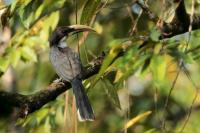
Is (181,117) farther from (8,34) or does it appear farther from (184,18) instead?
(184,18)

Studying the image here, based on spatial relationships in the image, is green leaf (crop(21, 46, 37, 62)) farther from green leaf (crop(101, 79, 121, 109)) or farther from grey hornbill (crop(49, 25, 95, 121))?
green leaf (crop(101, 79, 121, 109))

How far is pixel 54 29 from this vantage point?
4473 mm

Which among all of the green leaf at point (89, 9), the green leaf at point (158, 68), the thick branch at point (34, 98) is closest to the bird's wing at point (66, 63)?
the thick branch at point (34, 98)

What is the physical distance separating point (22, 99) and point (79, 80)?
0.83 m

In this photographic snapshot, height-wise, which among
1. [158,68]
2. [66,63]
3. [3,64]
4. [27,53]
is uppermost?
[158,68]

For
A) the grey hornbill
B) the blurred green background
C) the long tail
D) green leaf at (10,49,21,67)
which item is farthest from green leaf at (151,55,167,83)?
green leaf at (10,49,21,67)

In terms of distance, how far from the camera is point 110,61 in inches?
87.8

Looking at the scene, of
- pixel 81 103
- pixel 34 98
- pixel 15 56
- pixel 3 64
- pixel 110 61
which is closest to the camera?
pixel 110 61

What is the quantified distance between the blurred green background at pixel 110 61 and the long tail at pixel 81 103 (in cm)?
7

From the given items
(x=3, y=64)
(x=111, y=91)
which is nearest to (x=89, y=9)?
(x=111, y=91)

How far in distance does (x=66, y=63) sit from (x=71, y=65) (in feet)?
0.43

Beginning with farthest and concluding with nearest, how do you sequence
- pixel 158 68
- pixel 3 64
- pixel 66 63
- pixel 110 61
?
pixel 66 63 < pixel 3 64 < pixel 110 61 < pixel 158 68

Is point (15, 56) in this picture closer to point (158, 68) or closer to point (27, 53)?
point (27, 53)

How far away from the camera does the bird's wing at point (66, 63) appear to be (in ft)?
12.0
